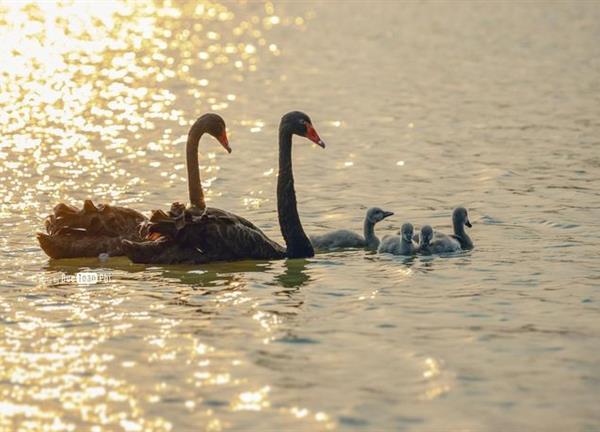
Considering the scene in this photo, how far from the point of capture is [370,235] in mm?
15266

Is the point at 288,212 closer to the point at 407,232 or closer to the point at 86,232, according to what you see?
the point at 407,232

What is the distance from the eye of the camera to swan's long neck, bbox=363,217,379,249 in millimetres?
15227

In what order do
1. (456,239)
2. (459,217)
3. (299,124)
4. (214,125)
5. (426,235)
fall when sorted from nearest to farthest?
(426,235), (299,124), (456,239), (459,217), (214,125)

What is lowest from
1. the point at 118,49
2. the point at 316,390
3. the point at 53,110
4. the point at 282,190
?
the point at 316,390

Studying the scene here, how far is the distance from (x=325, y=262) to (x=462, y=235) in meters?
1.53

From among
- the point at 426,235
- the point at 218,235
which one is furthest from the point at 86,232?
the point at 426,235

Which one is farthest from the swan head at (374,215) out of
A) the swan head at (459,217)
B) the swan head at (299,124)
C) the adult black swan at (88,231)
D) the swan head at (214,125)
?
the adult black swan at (88,231)

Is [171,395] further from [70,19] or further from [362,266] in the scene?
[70,19]

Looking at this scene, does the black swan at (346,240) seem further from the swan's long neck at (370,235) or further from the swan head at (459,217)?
the swan head at (459,217)

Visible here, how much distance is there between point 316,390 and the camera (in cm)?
977

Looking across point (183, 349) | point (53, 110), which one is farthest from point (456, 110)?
point (183, 349)

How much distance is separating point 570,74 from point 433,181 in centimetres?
1436

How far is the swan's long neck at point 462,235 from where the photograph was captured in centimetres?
1478

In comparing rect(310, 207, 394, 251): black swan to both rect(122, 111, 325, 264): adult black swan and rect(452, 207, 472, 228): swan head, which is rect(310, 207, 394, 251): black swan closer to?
rect(122, 111, 325, 264): adult black swan
